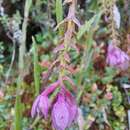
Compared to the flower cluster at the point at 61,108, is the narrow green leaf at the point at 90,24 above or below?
above

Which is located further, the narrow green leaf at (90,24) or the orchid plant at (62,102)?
the narrow green leaf at (90,24)

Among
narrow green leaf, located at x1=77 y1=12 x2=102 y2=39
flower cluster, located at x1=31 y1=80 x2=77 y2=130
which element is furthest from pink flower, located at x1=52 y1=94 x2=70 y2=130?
narrow green leaf, located at x1=77 y1=12 x2=102 y2=39

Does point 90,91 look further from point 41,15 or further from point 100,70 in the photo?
point 41,15

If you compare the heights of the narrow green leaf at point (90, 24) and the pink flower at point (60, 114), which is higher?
the narrow green leaf at point (90, 24)

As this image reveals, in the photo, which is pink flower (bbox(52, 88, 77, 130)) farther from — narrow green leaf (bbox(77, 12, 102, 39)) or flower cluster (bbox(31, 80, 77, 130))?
narrow green leaf (bbox(77, 12, 102, 39))

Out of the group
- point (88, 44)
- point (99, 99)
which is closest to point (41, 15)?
point (99, 99)

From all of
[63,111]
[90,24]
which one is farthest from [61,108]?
[90,24]

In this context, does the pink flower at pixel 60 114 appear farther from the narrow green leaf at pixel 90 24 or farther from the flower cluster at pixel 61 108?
the narrow green leaf at pixel 90 24

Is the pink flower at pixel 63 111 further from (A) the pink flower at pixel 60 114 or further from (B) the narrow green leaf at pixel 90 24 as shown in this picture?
(B) the narrow green leaf at pixel 90 24

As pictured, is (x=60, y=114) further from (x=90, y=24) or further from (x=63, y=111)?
(x=90, y=24)

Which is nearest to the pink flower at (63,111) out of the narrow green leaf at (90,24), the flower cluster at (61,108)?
the flower cluster at (61,108)

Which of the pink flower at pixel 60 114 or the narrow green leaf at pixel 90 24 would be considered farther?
the narrow green leaf at pixel 90 24

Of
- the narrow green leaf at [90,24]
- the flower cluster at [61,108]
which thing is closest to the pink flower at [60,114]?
the flower cluster at [61,108]
